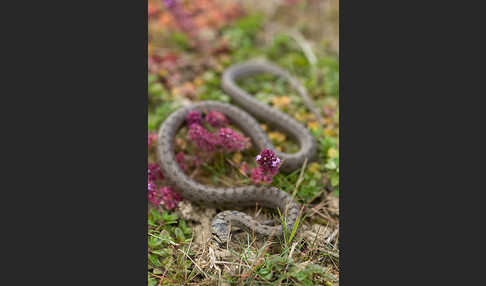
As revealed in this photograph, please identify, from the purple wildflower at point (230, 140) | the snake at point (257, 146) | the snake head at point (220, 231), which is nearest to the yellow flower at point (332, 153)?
the snake at point (257, 146)

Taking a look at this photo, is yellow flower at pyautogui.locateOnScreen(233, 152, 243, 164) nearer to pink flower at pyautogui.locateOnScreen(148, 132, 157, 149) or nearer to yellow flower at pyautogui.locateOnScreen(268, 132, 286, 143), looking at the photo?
yellow flower at pyautogui.locateOnScreen(268, 132, 286, 143)

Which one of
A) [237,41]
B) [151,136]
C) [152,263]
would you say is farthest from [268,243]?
[237,41]

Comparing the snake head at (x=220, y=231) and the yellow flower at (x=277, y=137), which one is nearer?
the snake head at (x=220, y=231)

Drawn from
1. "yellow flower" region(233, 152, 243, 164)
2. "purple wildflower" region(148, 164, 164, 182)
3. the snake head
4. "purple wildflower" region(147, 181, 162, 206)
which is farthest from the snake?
"yellow flower" region(233, 152, 243, 164)

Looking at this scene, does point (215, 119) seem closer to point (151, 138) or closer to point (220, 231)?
point (151, 138)

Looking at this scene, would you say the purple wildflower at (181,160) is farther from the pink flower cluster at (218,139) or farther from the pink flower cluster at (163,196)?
the pink flower cluster at (163,196)

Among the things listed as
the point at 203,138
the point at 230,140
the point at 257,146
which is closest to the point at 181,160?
the point at 203,138

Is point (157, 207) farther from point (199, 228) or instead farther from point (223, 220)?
point (223, 220)
